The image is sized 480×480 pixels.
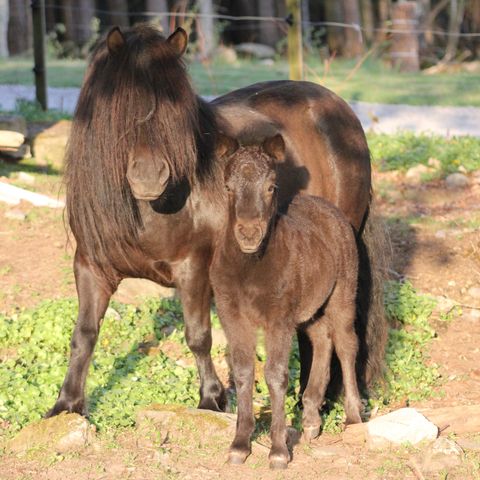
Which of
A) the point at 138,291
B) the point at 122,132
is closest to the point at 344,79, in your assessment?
the point at 138,291

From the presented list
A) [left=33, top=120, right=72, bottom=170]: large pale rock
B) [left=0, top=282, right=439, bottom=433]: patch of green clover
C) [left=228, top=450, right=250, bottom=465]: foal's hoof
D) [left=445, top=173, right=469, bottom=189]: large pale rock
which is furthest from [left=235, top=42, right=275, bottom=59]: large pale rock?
[left=228, top=450, right=250, bottom=465]: foal's hoof

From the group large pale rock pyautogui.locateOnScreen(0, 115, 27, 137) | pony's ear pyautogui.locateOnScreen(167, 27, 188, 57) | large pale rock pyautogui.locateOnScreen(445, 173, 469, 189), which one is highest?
pony's ear pyautogui.locateOnScreen(167, 27, 188, 57)

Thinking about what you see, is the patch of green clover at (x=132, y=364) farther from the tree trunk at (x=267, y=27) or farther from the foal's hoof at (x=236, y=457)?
the tree trunk at (x=267, y=27)

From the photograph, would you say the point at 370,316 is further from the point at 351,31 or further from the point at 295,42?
the point at 351,31

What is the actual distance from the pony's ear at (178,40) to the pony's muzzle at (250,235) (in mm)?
1190

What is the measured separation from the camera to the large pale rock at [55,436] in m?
4.58

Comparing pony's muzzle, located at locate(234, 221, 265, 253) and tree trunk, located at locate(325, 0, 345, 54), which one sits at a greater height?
pony's muzzle, located at locate(234, 221, 265, 253)

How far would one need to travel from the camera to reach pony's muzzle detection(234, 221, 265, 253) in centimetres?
411

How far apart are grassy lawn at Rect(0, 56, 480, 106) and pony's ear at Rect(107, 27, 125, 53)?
9.56 metres

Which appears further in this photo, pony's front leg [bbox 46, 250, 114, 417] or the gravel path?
the gravel path

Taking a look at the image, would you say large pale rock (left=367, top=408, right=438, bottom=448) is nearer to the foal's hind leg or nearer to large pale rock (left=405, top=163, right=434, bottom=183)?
the foal's hind leg

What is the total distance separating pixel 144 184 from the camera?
174 inches

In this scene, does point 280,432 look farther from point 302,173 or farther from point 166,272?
point 302,173

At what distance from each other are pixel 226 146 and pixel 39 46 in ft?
26.6
